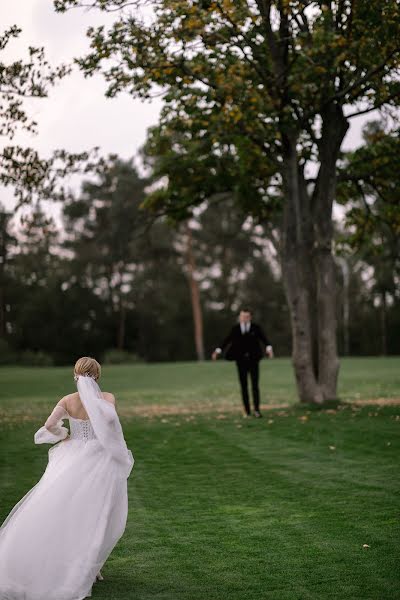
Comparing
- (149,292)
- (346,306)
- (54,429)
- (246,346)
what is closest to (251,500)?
(54,429)

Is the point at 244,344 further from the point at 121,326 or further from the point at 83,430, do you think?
the point at 121,326

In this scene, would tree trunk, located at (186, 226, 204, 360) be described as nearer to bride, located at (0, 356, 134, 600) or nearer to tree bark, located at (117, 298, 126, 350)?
tree bark, located at (117, 298, 126, 350)

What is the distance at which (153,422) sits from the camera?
18.3 meters

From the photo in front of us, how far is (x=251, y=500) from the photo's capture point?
10.1 m

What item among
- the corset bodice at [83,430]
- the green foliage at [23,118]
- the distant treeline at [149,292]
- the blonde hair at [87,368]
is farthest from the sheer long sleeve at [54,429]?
the distant treeline at [149,292]

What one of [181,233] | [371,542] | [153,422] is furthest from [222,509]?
[181,233]

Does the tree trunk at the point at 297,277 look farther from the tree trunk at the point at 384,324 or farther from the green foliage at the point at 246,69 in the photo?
the tree trunk at the point at 384,324

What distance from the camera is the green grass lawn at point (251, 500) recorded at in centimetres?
666

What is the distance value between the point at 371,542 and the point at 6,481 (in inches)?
219

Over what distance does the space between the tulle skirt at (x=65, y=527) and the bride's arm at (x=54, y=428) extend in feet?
0.46

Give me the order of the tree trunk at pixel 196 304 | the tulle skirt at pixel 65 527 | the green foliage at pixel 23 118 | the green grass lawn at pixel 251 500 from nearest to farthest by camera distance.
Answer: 1. the tulle skirt at pixel 65 527
2. the green grass lawn at pixel 251 500
3. the green foliage at pixel 23 118
4. the tree trunk at pixel 196 304

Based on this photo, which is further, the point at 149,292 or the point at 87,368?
the point at 149,292

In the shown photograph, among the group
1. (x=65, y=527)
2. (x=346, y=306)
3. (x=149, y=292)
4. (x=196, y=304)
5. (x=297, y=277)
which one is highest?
(x=149, y=292)

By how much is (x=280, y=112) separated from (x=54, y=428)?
1318cm
